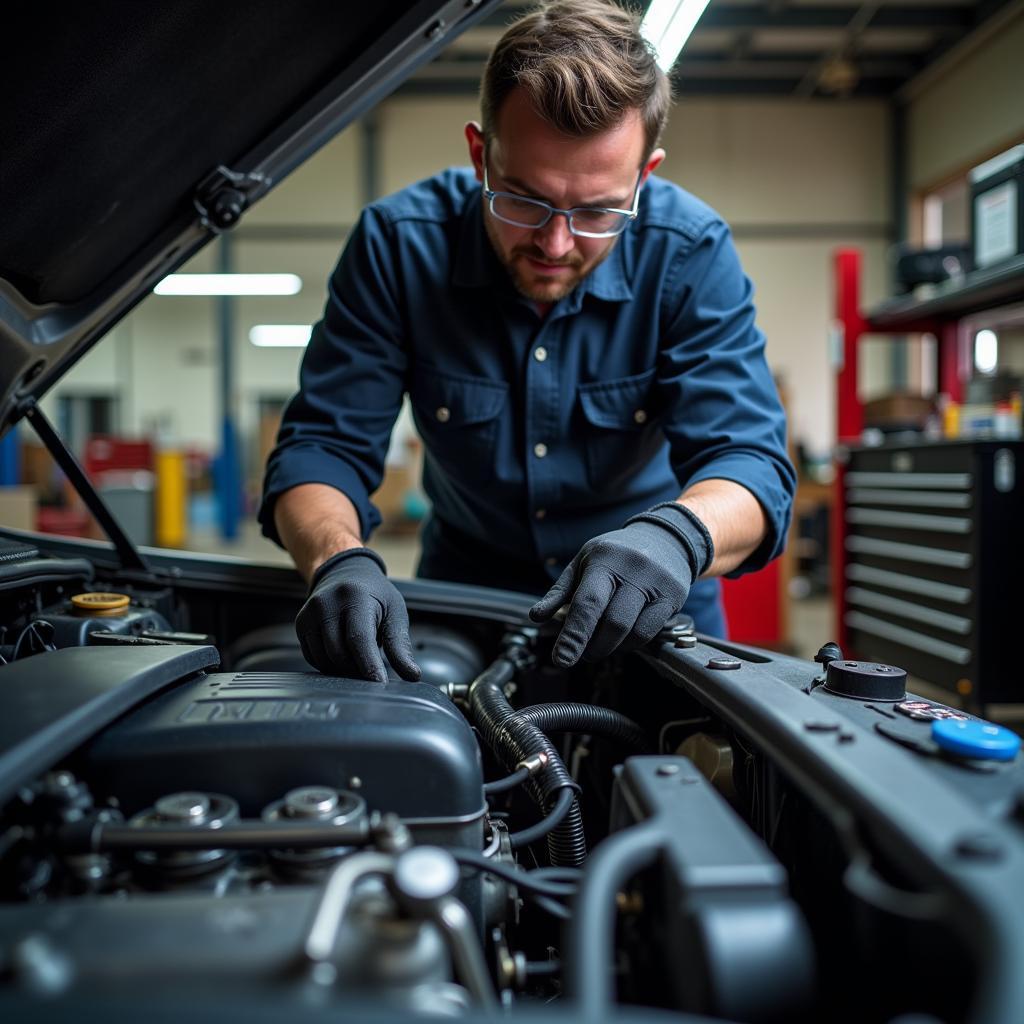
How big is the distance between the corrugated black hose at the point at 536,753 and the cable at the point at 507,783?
0.6 inches

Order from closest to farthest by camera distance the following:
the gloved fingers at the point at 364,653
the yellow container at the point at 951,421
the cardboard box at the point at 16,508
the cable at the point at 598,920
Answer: the cable at the point at 598,920 → the gloved fingers at the point at 364,653 → the yellow container at the point at 951,421 → the cardboard box at the point at 16,508

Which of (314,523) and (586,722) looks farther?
(314,523)

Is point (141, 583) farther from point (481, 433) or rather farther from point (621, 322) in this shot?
point (621, 322)

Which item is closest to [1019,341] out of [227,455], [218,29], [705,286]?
[227,455]

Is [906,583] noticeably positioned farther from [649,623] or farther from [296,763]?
[296,763]

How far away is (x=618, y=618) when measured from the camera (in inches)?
34.2

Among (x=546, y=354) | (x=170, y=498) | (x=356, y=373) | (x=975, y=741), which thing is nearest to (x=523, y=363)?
(x=546, y=354)

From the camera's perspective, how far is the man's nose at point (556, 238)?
1096mm

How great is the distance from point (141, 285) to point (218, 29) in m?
0.38

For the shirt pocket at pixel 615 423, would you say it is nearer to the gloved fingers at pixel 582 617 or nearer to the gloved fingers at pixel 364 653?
the gloved fingers at pixel 582 617

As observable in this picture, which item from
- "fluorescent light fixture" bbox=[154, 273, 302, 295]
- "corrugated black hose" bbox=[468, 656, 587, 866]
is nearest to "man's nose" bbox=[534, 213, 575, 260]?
"corrugated black hose" bbox=[468, 656, 587, 866]

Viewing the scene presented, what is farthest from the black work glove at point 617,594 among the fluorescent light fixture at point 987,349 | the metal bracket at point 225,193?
the fluorescent light fixture at point 987,349

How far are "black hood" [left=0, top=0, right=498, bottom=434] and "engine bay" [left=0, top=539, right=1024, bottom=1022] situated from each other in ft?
1.36

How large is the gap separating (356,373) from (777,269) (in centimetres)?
740
